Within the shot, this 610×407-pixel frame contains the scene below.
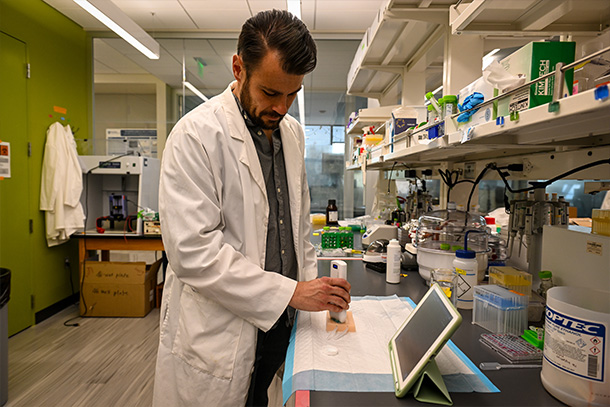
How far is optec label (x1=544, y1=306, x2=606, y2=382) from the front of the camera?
659 mm

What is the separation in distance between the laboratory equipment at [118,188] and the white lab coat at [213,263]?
8.84ft

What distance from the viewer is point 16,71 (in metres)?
3.29

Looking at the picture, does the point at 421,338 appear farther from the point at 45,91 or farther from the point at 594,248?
the point at 45,91

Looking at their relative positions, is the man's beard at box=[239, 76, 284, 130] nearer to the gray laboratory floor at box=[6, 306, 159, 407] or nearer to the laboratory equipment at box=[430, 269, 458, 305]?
the laboratory equipment at box=[430, 269, 458, 305]

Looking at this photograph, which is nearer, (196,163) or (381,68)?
(196,163)

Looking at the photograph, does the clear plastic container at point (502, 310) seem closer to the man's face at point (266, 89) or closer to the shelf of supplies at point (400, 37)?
the man's face at point (266, 89)

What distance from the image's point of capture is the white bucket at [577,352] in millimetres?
658

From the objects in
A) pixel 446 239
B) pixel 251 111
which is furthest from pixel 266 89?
pixel 446 239

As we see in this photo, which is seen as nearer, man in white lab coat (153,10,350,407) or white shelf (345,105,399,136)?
man in white lab coat (153,10,350,407)

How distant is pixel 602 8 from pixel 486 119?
471 millimetres

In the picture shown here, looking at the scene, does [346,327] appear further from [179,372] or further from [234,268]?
[179,372]

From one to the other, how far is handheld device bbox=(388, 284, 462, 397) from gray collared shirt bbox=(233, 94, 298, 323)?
0.45m

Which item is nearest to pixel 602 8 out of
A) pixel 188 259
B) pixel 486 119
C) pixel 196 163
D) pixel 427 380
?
pixel 486 119

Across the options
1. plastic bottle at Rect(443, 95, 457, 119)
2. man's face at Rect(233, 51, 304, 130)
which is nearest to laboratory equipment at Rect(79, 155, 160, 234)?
man's face at Rect(233, 51, 304, 130)
